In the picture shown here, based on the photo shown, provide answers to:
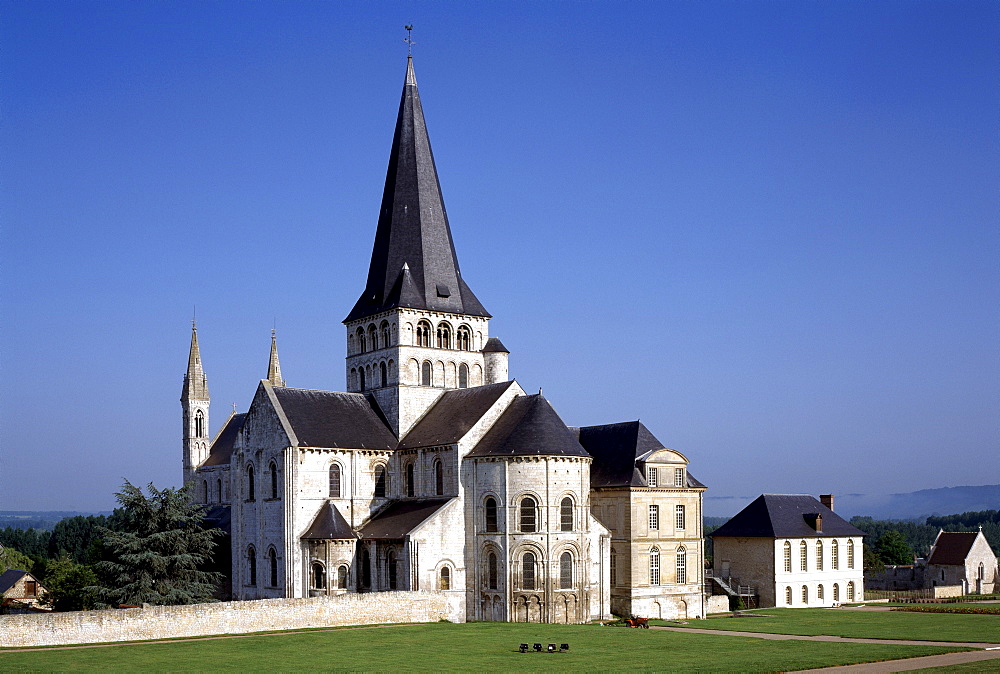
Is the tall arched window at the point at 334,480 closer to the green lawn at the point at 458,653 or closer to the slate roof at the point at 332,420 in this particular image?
the slate roof at the point at 332,420

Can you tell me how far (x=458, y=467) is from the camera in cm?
5391

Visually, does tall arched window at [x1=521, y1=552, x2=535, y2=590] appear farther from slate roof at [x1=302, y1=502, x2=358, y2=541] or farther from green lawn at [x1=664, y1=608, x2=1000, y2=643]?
slate roof at [x1=302, y1=502, x2=358, y2=541]

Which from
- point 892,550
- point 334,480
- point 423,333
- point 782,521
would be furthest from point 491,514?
point 892,550

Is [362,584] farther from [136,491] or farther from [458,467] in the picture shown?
[136,491]

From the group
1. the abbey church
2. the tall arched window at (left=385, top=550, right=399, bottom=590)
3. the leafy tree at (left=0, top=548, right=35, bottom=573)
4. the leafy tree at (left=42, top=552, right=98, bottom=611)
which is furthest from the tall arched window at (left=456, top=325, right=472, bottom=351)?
the leafy tree at (left=0, top=548, right=35, bottom=573)

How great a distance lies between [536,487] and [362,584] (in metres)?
10.5

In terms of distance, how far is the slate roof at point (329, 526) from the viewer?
54.7 m

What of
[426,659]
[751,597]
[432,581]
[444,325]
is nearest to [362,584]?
[432,581]

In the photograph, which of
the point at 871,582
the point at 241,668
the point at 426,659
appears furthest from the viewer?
the point at 871,582

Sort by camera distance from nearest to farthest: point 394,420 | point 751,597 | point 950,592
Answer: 1. point 394,420
2. point 751,597
3. point 950,592

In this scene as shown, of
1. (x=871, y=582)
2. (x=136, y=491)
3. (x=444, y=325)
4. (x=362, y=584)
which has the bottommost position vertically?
(x=871, y=582)

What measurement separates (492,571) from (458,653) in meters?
15.6

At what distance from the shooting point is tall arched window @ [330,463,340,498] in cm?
5684

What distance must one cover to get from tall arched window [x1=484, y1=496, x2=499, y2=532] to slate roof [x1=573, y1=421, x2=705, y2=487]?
27.1 ft
